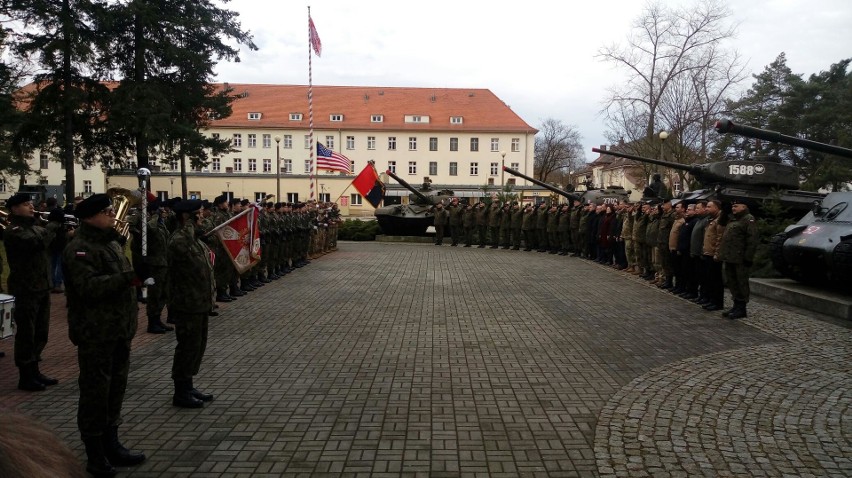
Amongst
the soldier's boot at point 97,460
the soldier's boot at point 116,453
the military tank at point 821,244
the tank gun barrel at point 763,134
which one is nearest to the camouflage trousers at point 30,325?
the soldier's boot at point 116,453

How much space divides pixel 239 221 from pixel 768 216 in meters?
12.1

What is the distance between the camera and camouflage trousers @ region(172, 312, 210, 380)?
5.93m

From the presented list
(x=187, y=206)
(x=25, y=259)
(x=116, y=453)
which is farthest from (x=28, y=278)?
(x=116, y=453)

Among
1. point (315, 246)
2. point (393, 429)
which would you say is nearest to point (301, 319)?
point (393, 429)

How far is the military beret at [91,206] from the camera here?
4715 mm

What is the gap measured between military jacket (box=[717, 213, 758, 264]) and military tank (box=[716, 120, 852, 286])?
1262mm

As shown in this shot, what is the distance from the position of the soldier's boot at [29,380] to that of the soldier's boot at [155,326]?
112 inches

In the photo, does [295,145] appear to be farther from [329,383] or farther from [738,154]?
[329,383]

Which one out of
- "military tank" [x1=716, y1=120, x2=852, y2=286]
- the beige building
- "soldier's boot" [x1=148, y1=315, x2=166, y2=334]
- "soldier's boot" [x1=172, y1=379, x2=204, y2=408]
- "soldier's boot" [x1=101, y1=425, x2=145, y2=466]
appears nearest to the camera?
"soldier's boot" [x1=101, y1=425, x2=145, y2=466]

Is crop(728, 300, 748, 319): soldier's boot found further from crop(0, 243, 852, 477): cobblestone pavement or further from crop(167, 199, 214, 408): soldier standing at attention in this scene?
crop(167, 199, 214, 408): soldier standing at attention

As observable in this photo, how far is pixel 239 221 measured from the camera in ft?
29.2

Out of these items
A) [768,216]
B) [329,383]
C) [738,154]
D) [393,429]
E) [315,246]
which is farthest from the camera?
[738,154]

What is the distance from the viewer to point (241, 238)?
8.89m

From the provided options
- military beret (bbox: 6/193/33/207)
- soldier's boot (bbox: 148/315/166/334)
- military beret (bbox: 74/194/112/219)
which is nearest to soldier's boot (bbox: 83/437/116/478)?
military beret (bbox: 74/194/112/219)
